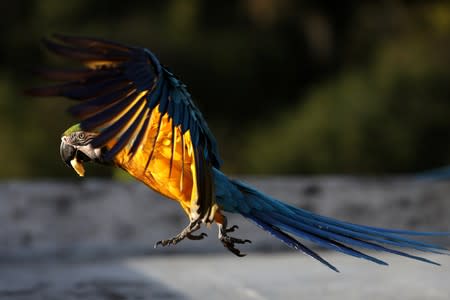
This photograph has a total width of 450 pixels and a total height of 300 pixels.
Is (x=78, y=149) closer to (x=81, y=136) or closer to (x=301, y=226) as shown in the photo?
(x=81, y=136)

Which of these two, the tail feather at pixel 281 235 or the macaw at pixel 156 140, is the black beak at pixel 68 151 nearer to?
the macaw at pixel 156 140

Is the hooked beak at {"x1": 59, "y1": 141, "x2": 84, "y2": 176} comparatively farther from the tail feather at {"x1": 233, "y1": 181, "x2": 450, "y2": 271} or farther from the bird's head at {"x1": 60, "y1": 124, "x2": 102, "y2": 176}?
the tail feather at {"x1": 233, "y1": 181, "x2": 450, "y2": 271}

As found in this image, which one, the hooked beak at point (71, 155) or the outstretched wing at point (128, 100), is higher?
the outstretched wing at point (128, 100)

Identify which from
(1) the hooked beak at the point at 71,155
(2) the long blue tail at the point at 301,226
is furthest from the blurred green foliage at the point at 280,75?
(1) the hooked beak at the point at 71,155

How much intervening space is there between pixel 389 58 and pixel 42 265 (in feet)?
17.8

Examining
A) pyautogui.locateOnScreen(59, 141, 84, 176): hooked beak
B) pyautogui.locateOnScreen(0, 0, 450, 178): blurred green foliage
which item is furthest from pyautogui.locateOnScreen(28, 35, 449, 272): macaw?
pyautogui.locateOnScreen(0, 0, 450, 178): blurred green foliage

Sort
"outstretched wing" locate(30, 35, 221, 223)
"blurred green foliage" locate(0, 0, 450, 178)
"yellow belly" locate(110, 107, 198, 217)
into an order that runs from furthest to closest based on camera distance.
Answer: "blurred green foliage" locate(0, 0, 450, 178) → "yellow belly" locate(110, 107, 198, 217) → "outstretched wing" locate(30, 35, 221, 223)

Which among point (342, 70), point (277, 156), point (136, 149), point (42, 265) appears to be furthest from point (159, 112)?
point (342, 70)

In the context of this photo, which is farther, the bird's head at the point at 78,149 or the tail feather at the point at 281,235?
the tail feather at the point at 281,235

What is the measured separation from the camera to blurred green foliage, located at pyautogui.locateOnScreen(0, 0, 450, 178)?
7.92 metres

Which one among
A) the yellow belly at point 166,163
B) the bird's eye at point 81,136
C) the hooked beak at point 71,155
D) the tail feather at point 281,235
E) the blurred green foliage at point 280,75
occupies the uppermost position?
the blurred green foliage at point 280,75

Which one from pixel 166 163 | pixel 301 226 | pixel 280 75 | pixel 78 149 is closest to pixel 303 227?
pixel 301 226

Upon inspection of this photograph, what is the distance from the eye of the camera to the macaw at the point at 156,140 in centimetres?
172

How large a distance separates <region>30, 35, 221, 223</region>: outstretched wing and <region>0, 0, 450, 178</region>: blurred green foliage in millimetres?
5870
